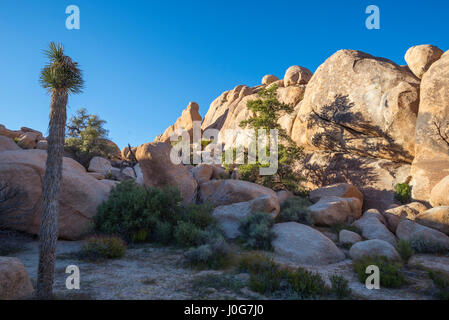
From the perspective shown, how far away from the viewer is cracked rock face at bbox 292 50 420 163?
55.7ft

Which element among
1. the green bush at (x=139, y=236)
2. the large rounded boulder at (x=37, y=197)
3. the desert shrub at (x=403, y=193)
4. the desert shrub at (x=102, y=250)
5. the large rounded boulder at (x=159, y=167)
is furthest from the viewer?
the desert shrub at (x=403, y=193)

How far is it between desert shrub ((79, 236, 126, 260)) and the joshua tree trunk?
109 inches

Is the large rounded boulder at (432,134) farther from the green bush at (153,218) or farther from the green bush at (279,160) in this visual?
the green bush at (153,218)

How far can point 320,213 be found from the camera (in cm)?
1196

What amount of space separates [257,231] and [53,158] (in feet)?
21.8

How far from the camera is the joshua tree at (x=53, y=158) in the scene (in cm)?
418

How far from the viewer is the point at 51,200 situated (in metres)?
4.18

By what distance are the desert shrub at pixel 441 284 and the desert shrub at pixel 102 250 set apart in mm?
7821

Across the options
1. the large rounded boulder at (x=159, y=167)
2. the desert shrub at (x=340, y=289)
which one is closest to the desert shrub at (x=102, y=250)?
the large rounded boulder at (x=159, y=167)

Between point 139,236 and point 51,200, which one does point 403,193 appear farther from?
point 51,200

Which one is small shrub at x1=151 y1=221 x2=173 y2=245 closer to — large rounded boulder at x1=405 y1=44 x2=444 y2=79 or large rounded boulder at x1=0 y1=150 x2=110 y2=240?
large rounded boulder at x1=0 y1=150 x2=110 y2=240

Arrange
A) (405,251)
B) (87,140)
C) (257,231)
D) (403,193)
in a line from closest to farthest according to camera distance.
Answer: (405,251) → (257,231) → (403,193) → (87,140)

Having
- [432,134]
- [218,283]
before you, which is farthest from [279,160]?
[218,283]
